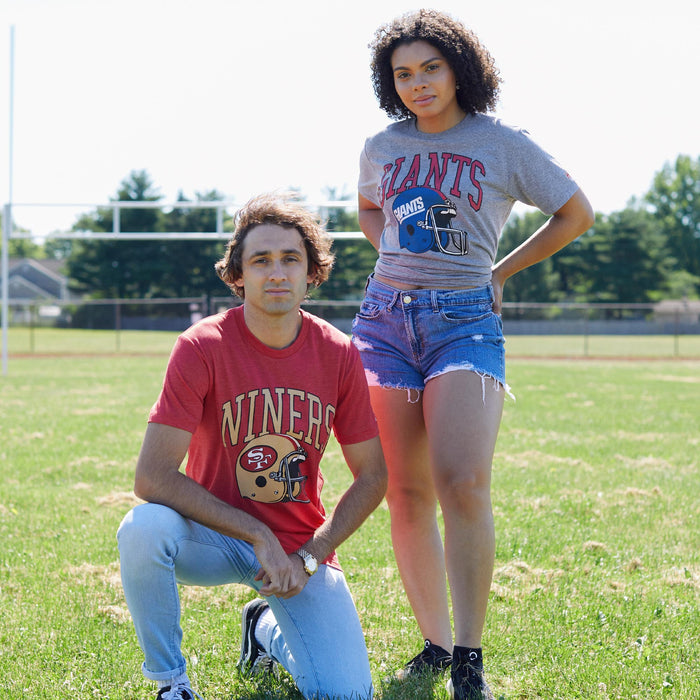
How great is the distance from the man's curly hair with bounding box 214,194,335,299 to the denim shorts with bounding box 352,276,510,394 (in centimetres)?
30

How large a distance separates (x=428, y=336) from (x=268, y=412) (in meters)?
0.62

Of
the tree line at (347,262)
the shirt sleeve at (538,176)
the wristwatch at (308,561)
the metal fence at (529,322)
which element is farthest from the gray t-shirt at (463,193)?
the tree line at (347,262)

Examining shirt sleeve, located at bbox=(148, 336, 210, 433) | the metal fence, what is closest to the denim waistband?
shirt sleeve, located at bbox=(148, 336, 210, 433)

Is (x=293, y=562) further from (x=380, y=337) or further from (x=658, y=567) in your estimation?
(x=658, y=567)

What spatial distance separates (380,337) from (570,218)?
805 mm

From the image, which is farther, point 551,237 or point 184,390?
point 551,237

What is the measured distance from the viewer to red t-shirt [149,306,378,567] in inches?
99.9

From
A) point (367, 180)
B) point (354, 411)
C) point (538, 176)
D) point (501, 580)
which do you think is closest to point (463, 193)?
point (538, 176)

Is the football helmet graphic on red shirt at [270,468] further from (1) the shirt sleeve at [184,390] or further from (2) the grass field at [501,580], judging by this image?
(2) the grass field at [501,580]

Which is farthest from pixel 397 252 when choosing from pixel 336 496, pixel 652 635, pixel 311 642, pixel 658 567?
pixel 336 496

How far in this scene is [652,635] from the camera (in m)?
3.11

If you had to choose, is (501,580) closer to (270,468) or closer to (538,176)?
(270,468)

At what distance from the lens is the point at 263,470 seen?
8.50ft

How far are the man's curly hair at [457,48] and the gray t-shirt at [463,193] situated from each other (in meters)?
0.08
